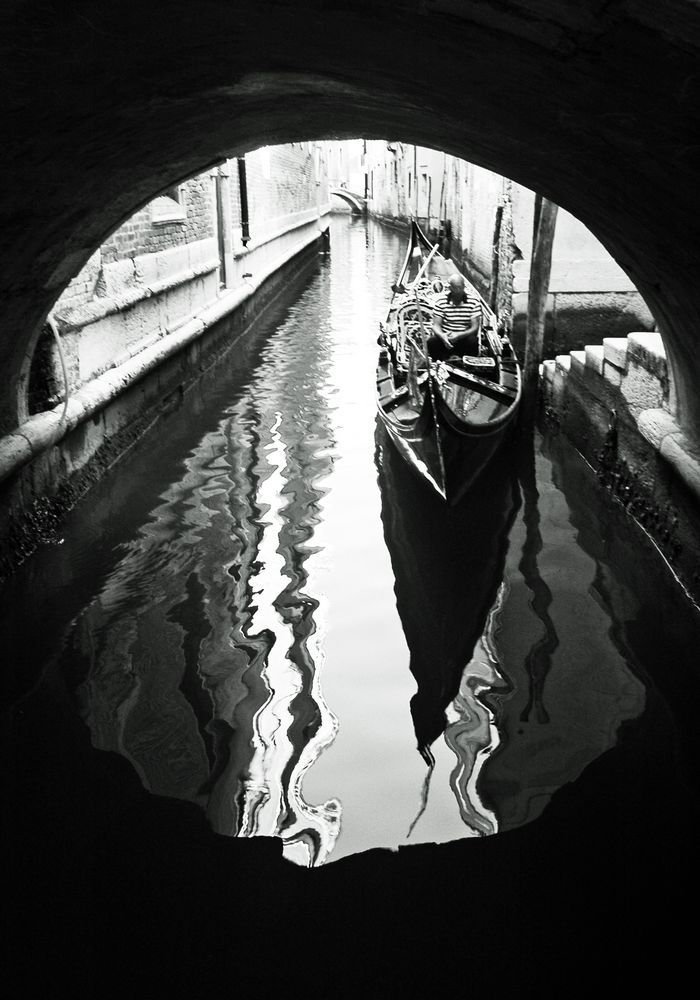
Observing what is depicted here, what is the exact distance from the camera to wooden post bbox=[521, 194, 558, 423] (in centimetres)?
752

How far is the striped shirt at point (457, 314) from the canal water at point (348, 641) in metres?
1.12

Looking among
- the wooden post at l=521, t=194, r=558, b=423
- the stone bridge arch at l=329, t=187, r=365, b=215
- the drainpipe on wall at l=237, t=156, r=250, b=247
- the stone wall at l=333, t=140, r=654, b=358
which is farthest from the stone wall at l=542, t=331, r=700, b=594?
the stone bridge arch at l=329, t=187, r=365, b=215

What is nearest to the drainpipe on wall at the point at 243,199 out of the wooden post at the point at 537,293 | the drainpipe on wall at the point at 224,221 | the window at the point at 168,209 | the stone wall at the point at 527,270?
the drainpipe on wall at the point at 224,221

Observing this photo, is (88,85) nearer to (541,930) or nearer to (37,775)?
(37,775)

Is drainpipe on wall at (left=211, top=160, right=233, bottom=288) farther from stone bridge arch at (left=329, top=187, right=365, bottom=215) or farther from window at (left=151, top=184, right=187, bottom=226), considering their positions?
→ stone bridge arch at (left=329, top=187, right=365, bottom=215)

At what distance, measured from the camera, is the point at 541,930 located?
220 centimetres

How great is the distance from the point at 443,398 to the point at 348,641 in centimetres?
180

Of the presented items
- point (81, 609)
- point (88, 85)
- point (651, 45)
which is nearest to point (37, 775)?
point (81, 609)

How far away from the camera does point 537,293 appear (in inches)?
301

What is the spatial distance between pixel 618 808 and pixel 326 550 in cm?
230

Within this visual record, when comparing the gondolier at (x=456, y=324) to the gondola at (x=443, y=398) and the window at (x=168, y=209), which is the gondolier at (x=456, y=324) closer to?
the gondola at (x=443, y=398)

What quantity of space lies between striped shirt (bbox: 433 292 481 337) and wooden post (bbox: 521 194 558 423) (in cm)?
69

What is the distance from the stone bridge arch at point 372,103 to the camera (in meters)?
1.82

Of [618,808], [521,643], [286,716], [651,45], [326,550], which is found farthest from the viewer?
[326,550]
